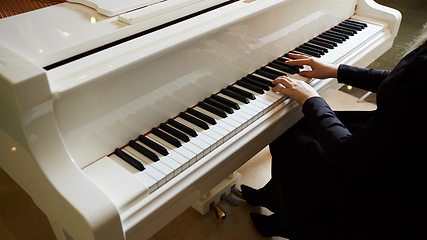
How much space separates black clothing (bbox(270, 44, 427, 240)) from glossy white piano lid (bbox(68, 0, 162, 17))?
2.82 ft

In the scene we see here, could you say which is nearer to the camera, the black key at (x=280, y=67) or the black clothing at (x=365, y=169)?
the black clothing at (x=365, y=169)

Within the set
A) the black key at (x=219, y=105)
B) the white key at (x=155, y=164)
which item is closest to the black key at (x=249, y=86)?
the black key at (x=219, y=105)

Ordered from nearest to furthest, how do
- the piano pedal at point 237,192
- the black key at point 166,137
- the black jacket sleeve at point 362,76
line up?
the black key at point 166,137 → the black jacket sleeve at point 362,76 → the piano pedal at point 237,192

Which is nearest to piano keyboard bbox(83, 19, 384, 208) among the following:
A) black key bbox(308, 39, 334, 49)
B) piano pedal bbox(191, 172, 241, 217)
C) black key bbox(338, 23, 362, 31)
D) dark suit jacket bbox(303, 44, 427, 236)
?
black key bbox(308, 39, 334, 49)

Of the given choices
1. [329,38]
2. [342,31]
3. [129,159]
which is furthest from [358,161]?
[342,31]

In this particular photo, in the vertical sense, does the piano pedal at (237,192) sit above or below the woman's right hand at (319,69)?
below

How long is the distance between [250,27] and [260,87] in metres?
0.30

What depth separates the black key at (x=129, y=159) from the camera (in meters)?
1.19

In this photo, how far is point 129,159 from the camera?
1220 mm

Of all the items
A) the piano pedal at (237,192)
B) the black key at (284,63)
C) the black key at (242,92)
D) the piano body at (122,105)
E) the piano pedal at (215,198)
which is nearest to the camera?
the piano body at (122,105)

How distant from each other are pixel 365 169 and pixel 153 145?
79cm

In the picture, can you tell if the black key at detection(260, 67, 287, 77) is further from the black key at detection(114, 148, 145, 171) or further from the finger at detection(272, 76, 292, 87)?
the black key at detection(114, 148, 145, 171)

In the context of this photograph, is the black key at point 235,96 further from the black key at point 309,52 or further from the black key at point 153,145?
the black key at point 309,52

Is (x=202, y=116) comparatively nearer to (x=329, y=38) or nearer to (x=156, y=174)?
(x=156, y=174)
